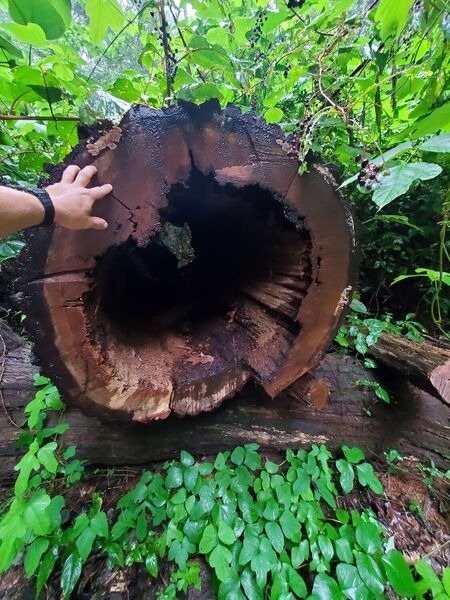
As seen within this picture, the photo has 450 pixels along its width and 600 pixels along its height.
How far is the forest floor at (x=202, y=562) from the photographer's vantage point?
0.97 metres

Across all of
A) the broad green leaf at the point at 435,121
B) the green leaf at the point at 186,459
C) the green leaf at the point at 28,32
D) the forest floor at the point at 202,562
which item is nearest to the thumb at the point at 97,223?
the green leaf at the point at 28,32

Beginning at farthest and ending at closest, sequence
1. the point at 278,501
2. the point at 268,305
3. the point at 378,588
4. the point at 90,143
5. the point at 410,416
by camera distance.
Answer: the point at 410,416 < the point at 268,305 < the point at 278,501 < the point at 378,588 < the point at 90,143

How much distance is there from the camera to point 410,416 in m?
1.40

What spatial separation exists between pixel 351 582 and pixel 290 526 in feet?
0.73

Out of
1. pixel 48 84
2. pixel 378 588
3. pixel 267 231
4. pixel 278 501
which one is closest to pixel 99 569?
pixel 278 501

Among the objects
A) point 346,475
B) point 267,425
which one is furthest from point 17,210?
point 346,475

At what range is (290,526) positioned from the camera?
1.01m

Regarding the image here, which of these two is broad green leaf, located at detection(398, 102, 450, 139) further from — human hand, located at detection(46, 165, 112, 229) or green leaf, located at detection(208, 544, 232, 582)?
green leaf, located at detection(208, 544, 232, 582)

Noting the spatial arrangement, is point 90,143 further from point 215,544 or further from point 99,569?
point 99,569

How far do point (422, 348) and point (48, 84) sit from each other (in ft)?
5.91

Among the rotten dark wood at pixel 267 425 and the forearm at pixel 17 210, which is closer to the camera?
the forearm at pixel 17 210

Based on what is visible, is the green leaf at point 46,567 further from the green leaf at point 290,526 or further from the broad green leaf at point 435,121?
the broad green leaf at point 435,121

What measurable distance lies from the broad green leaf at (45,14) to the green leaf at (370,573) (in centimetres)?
200

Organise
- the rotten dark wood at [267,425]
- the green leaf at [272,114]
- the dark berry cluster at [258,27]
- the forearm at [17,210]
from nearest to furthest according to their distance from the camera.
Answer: the forearm at [17,210], the rotten dark wood at [267,425], the dark berry cluster at [258,27], the green leaf at [272,114]
